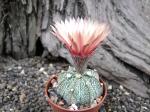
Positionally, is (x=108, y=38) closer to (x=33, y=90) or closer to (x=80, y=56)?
(x=80, y=56)

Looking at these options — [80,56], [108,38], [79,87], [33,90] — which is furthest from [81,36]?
[33,90]

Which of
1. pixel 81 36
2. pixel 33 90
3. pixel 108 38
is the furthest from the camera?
pixel 33 90

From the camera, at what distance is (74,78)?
1.73 m

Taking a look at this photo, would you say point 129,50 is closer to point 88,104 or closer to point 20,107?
point 88,104

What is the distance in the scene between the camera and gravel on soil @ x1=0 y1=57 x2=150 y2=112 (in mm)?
2025

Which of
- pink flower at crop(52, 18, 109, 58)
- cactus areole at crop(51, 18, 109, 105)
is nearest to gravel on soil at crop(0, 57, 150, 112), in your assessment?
cactus areole at crop(51, 18, 109, 105)

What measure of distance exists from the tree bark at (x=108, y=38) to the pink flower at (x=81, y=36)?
0.32 meters

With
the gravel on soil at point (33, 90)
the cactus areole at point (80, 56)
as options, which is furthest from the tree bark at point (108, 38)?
the cactus areole at point (80, 56)

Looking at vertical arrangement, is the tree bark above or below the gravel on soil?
above

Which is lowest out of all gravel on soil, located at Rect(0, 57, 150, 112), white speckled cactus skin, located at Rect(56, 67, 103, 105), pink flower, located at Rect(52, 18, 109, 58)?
gravel on soil, located at Rect(0, 57, 150, 112)

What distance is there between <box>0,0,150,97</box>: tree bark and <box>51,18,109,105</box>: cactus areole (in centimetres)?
27

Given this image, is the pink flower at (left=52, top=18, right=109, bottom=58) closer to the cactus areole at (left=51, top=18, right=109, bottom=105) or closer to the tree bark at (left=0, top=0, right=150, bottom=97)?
the cactus areole at (left=51, top=18, right=109, bottom=105)

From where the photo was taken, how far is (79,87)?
1703mm

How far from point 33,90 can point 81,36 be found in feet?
1.99
